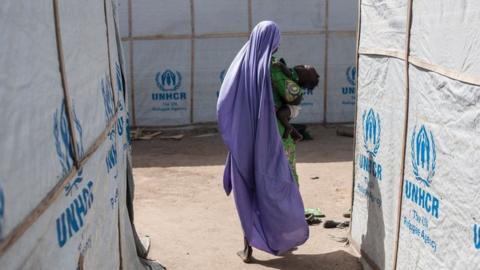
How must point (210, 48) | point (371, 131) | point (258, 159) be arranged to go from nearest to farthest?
point (371, 131)
point (258, 159)
point (210, 48)

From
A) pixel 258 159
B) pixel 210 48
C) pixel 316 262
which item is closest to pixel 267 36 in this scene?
pixel 258 159

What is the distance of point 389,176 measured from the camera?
12.3 ft

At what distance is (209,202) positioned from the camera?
6301 mm

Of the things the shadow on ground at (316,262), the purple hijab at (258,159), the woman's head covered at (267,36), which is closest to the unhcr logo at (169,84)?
the purple hijab at (258,159)

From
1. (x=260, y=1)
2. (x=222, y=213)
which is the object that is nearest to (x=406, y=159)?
(x=222, y=213)

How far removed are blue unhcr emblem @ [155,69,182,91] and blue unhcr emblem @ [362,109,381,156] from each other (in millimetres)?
6186

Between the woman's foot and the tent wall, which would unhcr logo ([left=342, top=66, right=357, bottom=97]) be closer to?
the woman's foot

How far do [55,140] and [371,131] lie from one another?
8.61 ft

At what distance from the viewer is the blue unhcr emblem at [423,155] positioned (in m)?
3.07

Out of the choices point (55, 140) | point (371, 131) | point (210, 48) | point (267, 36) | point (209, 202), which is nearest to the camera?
point (55, 140)

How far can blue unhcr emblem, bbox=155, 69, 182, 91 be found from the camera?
10.2 meters

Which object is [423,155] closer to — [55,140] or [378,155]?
[378,155]

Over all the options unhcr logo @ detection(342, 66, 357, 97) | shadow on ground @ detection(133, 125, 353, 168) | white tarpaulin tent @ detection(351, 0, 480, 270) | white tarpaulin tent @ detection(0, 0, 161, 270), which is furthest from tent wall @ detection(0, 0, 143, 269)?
unhcr logo @ detection(342, 66, 357, 97)

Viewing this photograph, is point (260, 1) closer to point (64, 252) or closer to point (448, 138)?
point (448, 138)
